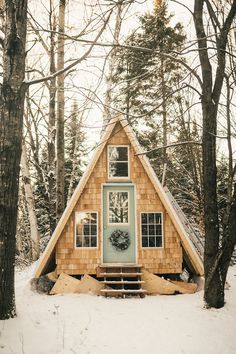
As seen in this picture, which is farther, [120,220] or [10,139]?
[120,220]

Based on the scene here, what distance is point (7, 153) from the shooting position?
21.1ft

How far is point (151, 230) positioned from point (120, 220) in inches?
41.8

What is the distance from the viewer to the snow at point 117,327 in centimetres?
580

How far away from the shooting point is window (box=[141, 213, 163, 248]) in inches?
430

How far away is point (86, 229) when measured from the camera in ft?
35.9

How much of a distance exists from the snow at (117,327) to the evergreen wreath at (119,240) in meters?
2.01

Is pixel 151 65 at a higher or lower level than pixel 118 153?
higher

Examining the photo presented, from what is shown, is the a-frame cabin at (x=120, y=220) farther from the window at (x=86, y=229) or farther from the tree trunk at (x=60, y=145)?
the tree trunk at (x=60, y=145)

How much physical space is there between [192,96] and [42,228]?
13.4 m

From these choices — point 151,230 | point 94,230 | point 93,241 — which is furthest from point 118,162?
point 93,241

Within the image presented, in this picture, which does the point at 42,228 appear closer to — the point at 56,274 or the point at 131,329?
the point at 56,274

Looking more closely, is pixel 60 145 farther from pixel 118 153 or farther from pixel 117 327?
pixel 117 327

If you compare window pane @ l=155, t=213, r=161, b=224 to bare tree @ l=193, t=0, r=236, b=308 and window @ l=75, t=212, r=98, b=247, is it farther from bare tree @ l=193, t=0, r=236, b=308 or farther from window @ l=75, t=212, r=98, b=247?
bare tree @ l=193, t=0, r=236, b=308

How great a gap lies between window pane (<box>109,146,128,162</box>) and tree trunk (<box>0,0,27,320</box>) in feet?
16.6
